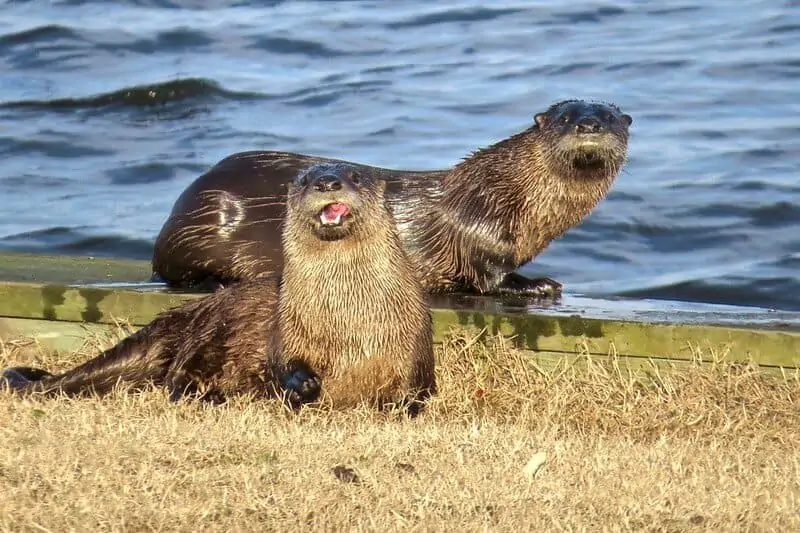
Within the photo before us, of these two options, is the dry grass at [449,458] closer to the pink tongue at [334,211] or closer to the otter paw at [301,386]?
the otter paw at [301,386]

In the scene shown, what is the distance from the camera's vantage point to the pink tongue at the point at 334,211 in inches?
201

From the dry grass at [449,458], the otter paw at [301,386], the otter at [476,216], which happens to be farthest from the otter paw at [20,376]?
the otter at [476,216]

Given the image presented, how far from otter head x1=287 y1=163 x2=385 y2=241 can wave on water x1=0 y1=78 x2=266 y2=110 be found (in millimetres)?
10189

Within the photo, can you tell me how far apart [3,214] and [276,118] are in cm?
367

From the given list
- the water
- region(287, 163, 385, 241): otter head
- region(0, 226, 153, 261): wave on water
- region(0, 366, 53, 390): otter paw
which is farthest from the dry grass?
region(0, 226, 153, 261): wave on water

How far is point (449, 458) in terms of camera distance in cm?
436

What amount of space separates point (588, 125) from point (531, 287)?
0.72 meters

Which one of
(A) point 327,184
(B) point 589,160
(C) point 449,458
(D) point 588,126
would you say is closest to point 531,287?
(B) point 589,160

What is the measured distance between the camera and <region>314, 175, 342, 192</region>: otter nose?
5.09 m

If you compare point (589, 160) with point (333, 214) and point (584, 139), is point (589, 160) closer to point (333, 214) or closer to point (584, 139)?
point (584, 139)

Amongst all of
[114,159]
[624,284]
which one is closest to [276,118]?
[114,159]

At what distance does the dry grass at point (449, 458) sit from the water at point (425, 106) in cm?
316

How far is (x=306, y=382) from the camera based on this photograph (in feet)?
16.6

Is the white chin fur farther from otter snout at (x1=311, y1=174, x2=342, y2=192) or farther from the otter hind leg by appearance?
the otter hind leg
